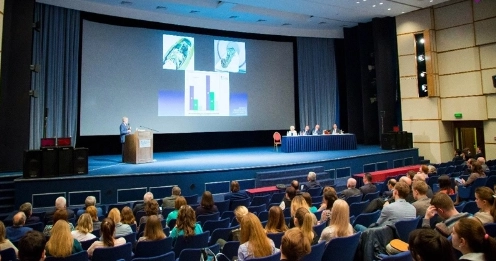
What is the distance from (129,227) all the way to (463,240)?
342 centimetres

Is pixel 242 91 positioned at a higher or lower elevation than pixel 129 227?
higher

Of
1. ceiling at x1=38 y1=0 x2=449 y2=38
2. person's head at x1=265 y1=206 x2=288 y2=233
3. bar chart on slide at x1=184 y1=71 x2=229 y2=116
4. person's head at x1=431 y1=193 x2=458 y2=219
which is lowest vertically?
person's head at x1=265 y1=206 x2=288 y2=233

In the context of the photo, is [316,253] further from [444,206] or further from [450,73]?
[450,73]

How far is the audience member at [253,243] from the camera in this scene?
8.78ft

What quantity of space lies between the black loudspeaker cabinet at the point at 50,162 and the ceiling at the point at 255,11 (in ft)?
20.3

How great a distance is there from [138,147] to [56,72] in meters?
4.62

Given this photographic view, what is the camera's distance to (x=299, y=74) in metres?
17.8

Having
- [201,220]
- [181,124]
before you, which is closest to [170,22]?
[181,124]

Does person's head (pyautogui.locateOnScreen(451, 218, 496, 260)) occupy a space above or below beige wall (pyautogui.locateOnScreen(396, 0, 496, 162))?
below

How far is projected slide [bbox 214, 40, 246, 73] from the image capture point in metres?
15.2

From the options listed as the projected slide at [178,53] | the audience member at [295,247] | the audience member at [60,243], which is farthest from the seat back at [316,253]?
the projected slide at [178,53]

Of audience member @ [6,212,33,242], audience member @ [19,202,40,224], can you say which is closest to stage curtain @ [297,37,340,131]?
audience member @ [19,202,40,224]

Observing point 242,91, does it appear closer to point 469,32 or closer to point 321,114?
point 321,114

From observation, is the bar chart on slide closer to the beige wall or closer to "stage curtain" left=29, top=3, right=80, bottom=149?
"stage curtain" left=29, top=3, right=80, bottom=149
